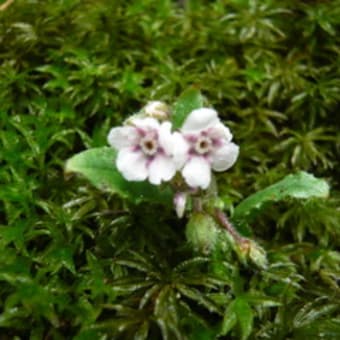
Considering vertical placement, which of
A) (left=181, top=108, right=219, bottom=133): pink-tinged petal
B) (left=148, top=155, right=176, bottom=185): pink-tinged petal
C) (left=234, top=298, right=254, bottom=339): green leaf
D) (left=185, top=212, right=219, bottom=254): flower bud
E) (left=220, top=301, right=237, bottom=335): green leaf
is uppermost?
(left=181, top=108, right=219, bottom=133): pink-tinged petal

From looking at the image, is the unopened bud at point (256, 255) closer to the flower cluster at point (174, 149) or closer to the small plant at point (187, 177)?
the small plant at point (187, 177)

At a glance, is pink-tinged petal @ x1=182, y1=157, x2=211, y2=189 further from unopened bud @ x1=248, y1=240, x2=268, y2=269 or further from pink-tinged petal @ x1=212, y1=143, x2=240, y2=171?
unopened bud @ x1=248, y1=240, x2=268, y2=269

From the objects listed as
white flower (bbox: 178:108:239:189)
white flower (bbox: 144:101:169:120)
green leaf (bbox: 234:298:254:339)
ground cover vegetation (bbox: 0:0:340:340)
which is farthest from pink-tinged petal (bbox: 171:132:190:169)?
green leaf (bbox: 234:298:254:339)

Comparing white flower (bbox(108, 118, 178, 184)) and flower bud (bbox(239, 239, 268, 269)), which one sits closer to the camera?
white flower (bbox(108, 118, 178, 184))

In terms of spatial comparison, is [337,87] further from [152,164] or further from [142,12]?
[152,164]

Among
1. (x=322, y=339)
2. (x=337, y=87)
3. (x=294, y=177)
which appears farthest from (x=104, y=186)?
(x=337, y=87)

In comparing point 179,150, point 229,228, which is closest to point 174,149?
point 179,150

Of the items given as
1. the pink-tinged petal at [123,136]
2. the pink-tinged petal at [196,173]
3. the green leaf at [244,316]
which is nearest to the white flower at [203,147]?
the pink-tinged petal at [196,173]
